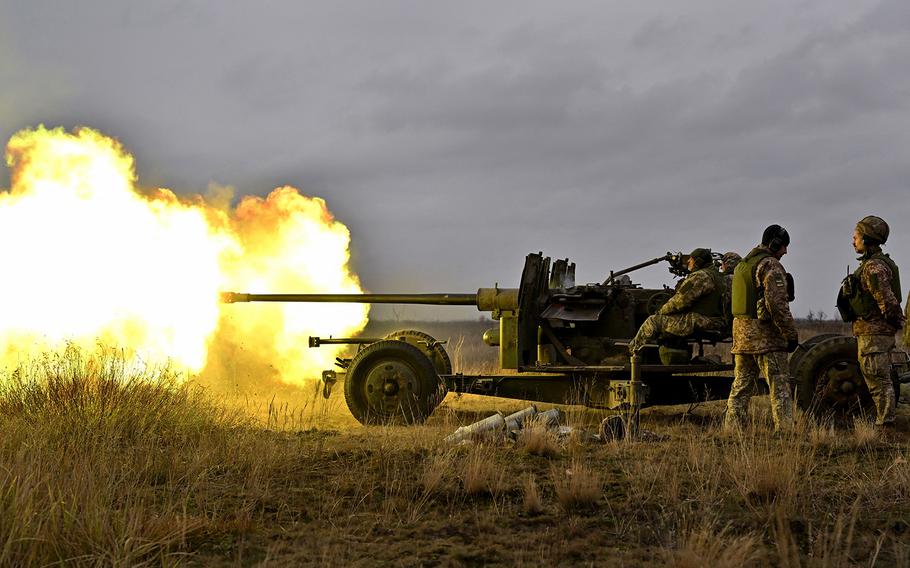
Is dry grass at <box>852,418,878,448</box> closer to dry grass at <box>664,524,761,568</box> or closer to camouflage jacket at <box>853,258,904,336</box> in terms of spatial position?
camouflage jacket at <box>853,258,904,336</box>

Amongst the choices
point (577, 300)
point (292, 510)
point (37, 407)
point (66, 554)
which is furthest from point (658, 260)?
point (66, 554)

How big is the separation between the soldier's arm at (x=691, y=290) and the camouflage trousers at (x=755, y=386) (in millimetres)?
960

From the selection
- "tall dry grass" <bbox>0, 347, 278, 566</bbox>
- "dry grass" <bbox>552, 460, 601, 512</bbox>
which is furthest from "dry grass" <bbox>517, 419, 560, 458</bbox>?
"tall dry grass" <bbox>0, 347, 278, 566</bbox>

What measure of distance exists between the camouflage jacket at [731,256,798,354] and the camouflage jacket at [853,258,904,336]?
89 centimetres

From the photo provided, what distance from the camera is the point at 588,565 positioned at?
14.0 ft

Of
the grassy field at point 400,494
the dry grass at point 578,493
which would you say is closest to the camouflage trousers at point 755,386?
the grassy field at point 400,494

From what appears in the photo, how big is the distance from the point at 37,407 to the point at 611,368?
20.7ft

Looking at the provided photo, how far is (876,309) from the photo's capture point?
28.9ft

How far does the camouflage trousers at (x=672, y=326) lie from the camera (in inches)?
374

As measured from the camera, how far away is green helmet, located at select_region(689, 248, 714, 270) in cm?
977

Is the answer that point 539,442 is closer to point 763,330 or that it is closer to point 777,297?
point 763,330

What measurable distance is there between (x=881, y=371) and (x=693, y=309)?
Result: 2101mm

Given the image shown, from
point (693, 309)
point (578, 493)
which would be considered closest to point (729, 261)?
point (693, 309)

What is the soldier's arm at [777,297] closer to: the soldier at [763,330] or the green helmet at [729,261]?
the soldier at [763,330]
